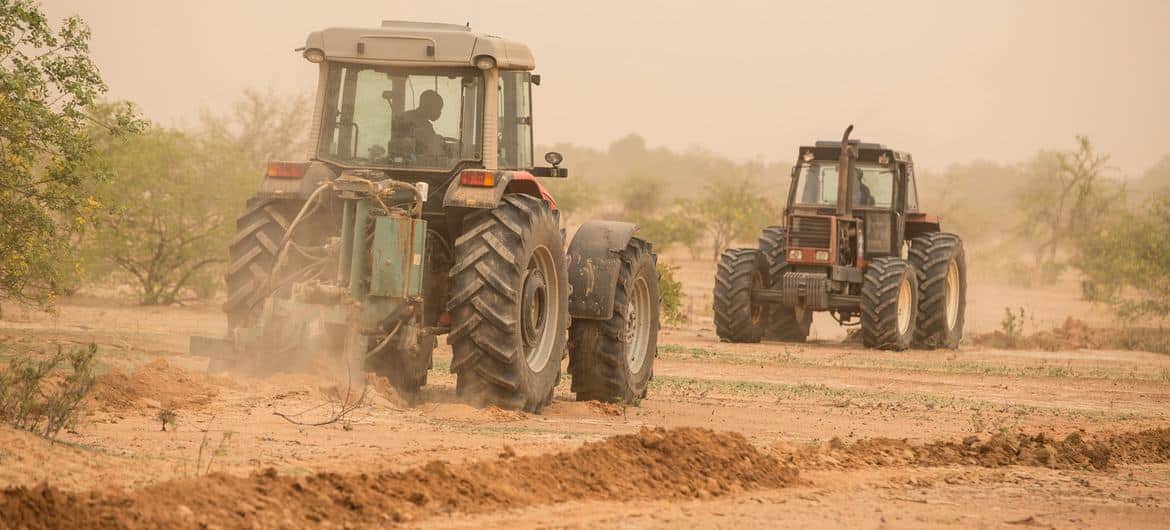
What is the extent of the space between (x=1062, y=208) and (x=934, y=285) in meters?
27.3

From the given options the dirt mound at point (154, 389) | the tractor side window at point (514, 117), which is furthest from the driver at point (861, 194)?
the dirt mound at point (154, 389)

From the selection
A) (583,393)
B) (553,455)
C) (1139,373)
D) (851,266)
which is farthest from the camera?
(851,266)

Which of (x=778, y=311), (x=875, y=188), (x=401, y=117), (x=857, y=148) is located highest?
(x=857, y=148)

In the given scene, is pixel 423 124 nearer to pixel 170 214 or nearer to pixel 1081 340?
pixel 170 214

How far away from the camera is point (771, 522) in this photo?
23.3 ft

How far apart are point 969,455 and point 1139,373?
385 inches

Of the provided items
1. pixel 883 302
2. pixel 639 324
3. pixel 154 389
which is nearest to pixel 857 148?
pixel 883 302

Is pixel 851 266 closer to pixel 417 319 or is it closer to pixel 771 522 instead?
pixel 417 319

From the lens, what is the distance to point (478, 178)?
10328mm

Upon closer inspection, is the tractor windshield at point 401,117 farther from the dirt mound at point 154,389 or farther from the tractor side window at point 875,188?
the tractor side window at point 875,188

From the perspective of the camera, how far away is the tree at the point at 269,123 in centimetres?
3634

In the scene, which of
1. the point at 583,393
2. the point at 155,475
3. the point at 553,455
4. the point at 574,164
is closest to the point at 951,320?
the point at 583,393

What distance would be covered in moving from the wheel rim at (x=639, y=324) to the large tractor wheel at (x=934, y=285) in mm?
9965

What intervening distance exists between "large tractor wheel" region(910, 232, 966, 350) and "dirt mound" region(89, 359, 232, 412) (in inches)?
554
